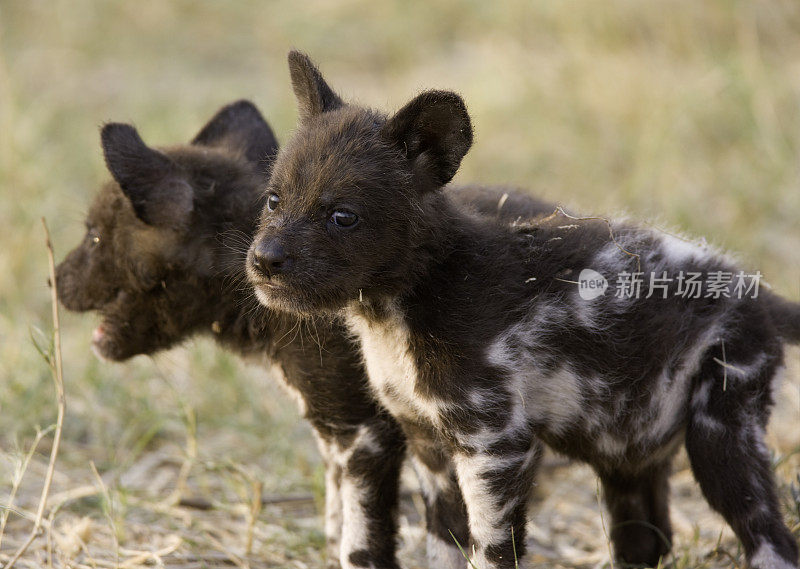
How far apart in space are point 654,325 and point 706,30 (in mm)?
7006

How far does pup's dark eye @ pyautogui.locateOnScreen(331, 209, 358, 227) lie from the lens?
13.8 ft

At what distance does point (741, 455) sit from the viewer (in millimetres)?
4562

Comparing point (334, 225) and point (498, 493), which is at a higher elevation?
point (334, 225)

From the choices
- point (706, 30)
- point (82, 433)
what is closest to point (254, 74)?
point (706, 30)

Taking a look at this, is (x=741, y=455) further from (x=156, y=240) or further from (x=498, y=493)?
(x=156, y=240)

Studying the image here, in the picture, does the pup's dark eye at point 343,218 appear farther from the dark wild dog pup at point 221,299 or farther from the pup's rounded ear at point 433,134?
the dark wild dog pup at point 221,299

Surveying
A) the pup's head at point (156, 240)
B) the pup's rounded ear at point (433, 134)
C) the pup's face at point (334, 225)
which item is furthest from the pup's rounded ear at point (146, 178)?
the pup's rounded ear at point (433, 134)

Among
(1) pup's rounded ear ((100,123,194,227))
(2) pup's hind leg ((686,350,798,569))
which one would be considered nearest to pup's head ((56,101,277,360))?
(1) pup's rounded ear ((100,123,194,227))

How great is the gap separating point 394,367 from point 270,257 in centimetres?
84

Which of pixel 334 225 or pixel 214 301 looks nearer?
pixel 334 225

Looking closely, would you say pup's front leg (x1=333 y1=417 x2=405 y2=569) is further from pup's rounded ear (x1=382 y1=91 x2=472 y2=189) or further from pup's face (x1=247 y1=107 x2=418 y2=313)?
pup's rounded ear (x1=382 y1=91 x2=472 y2=189)

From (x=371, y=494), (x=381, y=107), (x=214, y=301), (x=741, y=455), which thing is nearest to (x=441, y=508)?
(x=371, y=494)

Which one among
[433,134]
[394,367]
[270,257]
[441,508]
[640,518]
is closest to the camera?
[270,257]

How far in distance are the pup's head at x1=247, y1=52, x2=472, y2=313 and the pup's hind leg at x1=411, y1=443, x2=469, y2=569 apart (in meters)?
1.07
